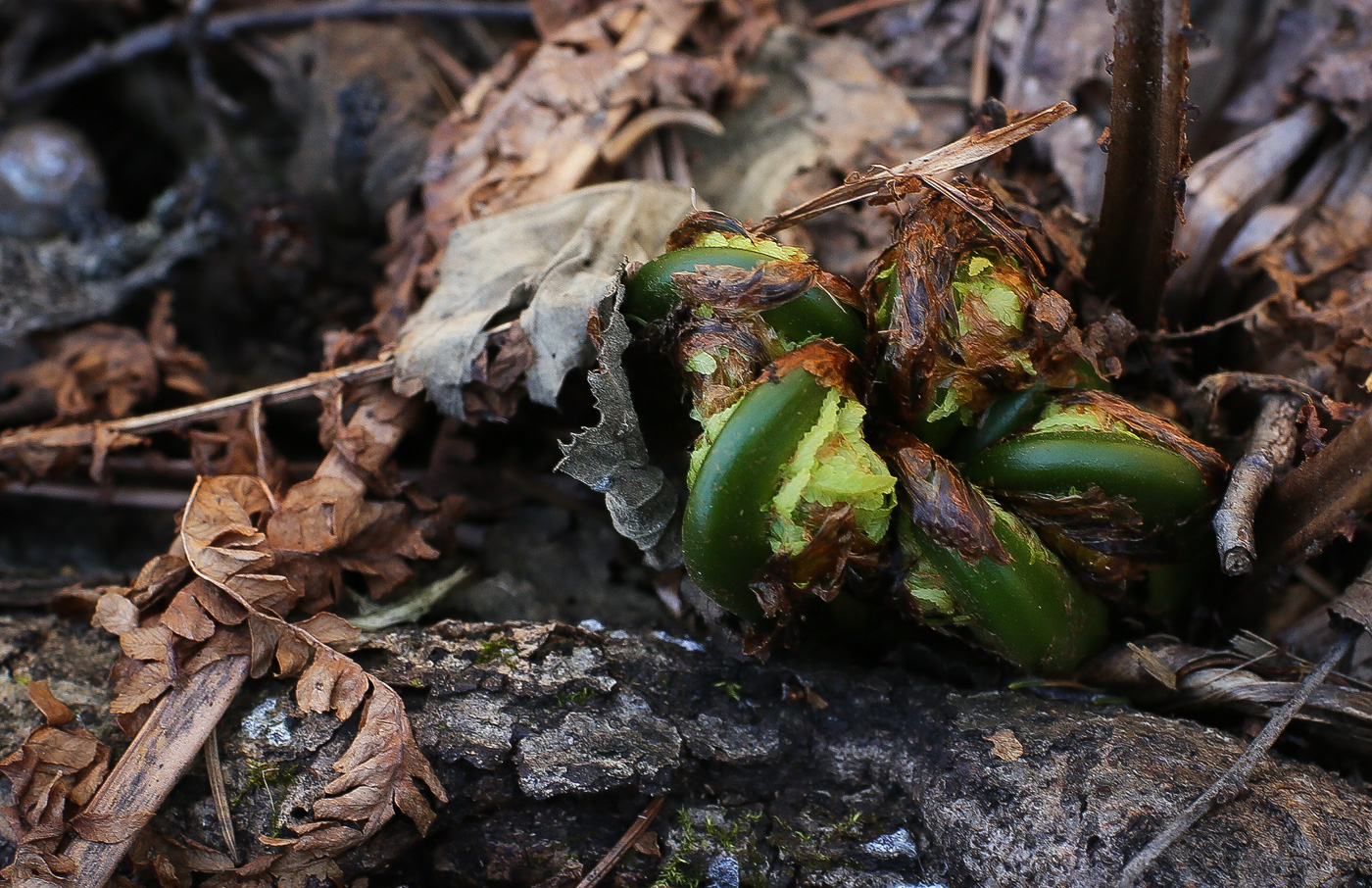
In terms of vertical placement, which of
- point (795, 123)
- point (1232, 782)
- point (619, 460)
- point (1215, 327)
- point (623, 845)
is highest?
point (795, 123)

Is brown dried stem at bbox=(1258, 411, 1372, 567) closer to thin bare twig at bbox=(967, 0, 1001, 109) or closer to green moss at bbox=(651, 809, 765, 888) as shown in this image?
green moss at bbox=(651, 809, 765, 888)

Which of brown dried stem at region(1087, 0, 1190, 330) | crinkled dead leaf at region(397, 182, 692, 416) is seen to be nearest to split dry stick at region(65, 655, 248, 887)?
crinkled dead leaf at region(397, 182, 692, 416)

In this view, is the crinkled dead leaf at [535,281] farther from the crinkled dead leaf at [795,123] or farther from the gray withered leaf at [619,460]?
the crinkled dead leaf at [795,123]

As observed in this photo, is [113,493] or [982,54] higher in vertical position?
[982,54]

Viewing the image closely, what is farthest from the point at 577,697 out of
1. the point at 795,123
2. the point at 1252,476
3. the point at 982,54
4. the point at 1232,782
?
the point at 982,54

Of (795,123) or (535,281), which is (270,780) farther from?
(795,123)

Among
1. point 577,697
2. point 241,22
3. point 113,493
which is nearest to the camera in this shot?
point 577,697

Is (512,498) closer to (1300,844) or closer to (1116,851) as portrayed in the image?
(1116,851)
